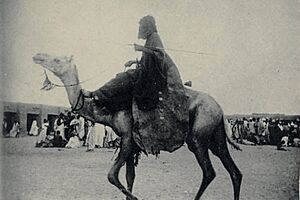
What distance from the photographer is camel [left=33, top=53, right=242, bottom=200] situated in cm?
262

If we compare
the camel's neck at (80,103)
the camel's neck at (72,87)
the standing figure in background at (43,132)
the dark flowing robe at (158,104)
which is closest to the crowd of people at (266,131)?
the dark flowing robe at (158,104)

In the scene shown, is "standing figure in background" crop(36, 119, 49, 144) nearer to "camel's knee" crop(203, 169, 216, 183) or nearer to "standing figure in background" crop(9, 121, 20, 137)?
"standing figure in background" crop(9, 121, 20, 137)

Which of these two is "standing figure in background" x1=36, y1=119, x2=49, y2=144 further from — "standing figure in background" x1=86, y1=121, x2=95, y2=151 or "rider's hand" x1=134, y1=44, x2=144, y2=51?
"rider's hand" x1=134, y1=44, x2=144, y2=51

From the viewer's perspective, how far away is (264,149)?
2.65 meters

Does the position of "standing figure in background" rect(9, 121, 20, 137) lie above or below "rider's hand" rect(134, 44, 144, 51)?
below

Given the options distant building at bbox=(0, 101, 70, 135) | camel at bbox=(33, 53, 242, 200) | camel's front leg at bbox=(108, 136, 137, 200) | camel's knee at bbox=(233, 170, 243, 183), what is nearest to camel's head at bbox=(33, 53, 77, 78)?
camel at bbox=(33, 53, 242, 200)

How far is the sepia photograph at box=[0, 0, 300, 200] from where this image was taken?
261 cm

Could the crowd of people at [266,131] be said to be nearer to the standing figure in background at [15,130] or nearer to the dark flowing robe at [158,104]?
the dark flowing robe at [158,104]

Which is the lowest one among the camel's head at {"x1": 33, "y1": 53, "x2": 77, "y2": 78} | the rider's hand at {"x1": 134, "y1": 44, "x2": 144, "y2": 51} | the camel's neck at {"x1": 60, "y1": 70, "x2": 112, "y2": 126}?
the camel's neck at {"x1": 60, "y1": 70, "x2": 112, "y2": 126}

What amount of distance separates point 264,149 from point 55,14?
1159 mm

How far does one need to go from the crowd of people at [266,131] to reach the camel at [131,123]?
0.06m

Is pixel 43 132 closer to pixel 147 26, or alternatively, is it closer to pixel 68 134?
pixel 68 134

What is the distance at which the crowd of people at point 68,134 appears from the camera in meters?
2.60

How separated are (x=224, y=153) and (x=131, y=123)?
45 centimetres
